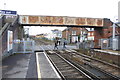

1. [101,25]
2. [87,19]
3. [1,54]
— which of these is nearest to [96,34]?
[101,25]

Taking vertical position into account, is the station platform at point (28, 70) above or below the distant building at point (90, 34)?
below

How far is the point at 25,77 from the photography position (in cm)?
687

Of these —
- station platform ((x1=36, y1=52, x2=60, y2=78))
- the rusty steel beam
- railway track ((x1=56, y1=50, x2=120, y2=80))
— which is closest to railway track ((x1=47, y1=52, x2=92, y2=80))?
station platform ((x1=36, y1=52, x2=60, y2=78))

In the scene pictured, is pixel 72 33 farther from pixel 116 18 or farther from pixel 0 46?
pixel 0 46

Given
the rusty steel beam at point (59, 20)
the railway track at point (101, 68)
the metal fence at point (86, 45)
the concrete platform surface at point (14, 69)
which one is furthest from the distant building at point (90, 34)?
the concrete platform surface at point (14, 69)

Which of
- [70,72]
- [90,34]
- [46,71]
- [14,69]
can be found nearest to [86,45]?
[70,72]

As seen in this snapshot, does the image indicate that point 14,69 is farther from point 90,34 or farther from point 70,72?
point 90,34

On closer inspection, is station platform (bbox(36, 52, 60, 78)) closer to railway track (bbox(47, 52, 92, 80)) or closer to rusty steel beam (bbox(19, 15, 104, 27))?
railway track (bbox(47, 52, 92, 80))

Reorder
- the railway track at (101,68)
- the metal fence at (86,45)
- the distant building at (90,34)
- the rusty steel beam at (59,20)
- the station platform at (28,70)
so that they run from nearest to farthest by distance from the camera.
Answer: the station platform at (28,70) → the railway track at (101,68) → the rusty steel beam at (59,20) → the metal fence at (86,45) → the distant building at (90,34)

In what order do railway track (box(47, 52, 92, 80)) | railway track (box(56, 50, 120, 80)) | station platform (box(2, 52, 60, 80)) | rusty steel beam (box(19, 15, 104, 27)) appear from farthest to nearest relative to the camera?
1. rusty steel beam (box(19, 15, 104, 27))
2. railway track (box(56, 50, 120, 80))
3. railway track (box(47, 52, 92, 80))
4. station platform (box(2, 52, 60, 80))

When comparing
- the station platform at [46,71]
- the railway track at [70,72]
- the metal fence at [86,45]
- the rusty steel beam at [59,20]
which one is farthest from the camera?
the metal fence at [86,45]

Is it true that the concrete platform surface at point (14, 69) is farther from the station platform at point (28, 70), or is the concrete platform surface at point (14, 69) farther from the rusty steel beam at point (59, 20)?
the rusty steel beam at point (59, 20)

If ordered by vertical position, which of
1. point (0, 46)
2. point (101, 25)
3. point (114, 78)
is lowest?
point (114, 78)

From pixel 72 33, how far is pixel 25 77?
55.6m
